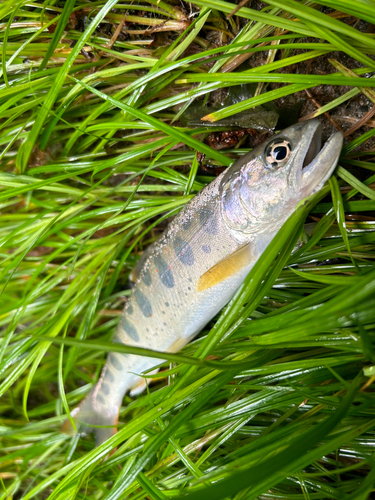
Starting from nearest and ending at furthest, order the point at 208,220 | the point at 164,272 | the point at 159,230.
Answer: the point at 208,220, the point at 164,272, the point at 159,230

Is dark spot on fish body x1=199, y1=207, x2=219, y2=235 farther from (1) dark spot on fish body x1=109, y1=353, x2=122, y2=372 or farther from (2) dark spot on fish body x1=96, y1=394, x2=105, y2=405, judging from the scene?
(2) dark spot on fish body x1=96, y1=394, x2=105, y2=405

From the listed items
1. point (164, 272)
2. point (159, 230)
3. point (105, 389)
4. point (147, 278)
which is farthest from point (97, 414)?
point (159, 230)

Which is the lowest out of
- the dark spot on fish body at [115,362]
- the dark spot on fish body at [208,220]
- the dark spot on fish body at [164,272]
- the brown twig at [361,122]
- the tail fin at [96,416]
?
the tail fin at [96,416]

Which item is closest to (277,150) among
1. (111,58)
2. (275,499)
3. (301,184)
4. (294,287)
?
(301,184)

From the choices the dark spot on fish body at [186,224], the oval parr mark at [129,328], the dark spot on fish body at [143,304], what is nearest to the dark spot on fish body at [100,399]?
the oval parr mark at [129,328]

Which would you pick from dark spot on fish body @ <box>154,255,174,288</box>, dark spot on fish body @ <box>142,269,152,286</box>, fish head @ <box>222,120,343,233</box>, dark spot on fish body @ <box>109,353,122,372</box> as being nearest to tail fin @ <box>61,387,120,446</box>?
dark spot on fish body @ <box>109,353,122,372</box>

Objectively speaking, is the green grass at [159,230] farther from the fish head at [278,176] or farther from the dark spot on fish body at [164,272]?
the dark spot on fish body at [164,272]

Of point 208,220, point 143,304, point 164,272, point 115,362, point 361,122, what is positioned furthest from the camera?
point 115,362

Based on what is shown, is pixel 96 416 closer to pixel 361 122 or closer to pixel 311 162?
pixel 311 162
